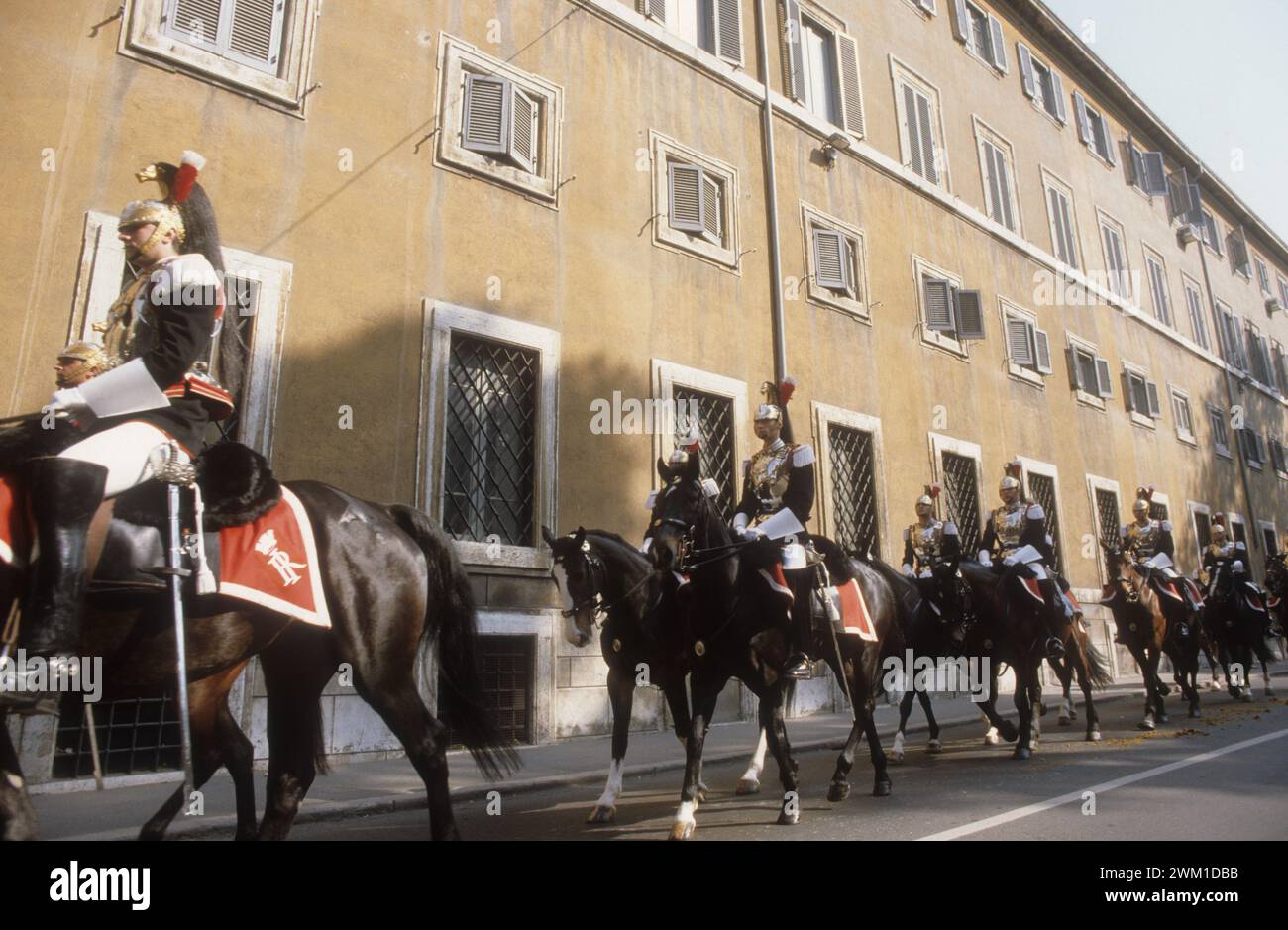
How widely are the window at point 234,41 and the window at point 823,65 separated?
9.73 metres

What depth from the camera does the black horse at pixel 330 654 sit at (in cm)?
372

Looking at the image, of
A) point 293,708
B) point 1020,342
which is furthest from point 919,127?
point 293,708

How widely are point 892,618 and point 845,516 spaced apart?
7222 millimetres

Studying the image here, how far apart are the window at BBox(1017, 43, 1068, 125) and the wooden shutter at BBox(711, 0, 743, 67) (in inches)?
479

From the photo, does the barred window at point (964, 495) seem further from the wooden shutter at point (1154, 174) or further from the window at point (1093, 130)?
the wooden shutter at point (1154, 174)

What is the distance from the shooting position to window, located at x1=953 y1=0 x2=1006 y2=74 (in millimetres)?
21500

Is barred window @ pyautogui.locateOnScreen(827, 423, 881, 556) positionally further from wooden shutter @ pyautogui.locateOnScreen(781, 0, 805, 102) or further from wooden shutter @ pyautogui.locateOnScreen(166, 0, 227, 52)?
wooden shutter @ pyautogui.locateOnScreen(166, 0, 227, 52)

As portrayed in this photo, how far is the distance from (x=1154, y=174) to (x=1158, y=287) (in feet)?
13.3

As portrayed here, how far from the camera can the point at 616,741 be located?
5.92 m

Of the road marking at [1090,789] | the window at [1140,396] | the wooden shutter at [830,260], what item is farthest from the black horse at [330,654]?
the window at [1140,396]

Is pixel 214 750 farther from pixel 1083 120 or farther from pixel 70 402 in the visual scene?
pixel 1083 120

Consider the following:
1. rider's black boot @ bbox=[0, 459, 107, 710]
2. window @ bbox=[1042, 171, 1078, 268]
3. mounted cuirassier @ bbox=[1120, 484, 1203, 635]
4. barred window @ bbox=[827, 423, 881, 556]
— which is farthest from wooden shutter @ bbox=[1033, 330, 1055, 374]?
rider's black boot @ bbox=[0, 459, 107, 710]

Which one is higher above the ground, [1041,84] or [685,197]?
[1041,84]
